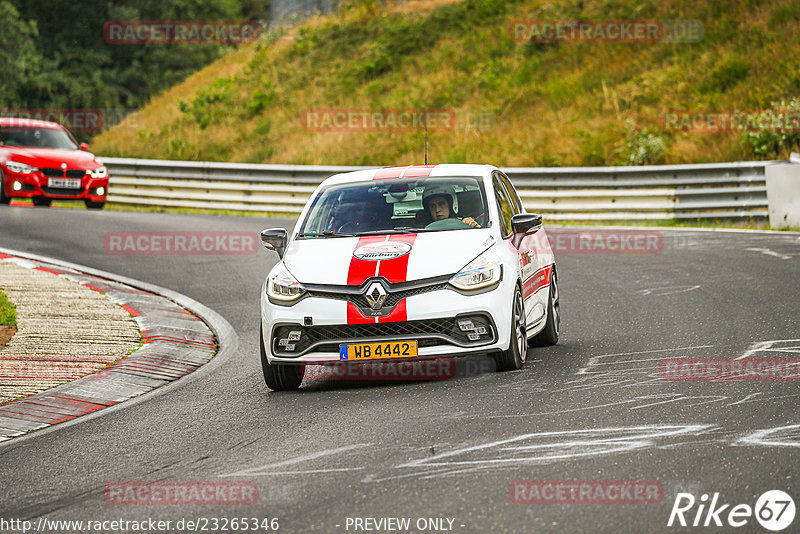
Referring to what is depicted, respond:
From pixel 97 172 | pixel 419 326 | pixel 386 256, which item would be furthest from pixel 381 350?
pixel 97 172

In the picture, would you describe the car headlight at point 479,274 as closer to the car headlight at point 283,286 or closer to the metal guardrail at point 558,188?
the car headlight at point 283,286

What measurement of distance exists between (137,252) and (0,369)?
802 centimetres

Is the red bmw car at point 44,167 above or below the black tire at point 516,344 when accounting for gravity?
above

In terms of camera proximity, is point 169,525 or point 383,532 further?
point 169,525

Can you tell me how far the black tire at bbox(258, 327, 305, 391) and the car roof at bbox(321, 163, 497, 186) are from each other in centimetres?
188

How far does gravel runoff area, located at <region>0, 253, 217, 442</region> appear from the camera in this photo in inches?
326

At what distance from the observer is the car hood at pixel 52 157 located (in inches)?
917

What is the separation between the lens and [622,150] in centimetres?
2495

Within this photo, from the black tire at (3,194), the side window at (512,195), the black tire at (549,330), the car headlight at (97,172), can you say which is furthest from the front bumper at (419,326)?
the black tire at (3,194)

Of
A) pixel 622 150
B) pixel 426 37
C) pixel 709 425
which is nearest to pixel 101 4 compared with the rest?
pixel 426 37

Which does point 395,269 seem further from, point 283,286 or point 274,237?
point 274,237

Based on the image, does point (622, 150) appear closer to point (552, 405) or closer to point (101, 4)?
point (552, 405)

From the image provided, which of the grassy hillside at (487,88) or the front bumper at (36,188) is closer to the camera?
the front bumper at (36,188)

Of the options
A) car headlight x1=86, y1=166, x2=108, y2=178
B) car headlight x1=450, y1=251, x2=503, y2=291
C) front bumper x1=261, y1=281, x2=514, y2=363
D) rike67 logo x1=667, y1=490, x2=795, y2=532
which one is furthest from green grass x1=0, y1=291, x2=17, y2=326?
car headlight x1=86, y1=166, x2=108, y2=178
